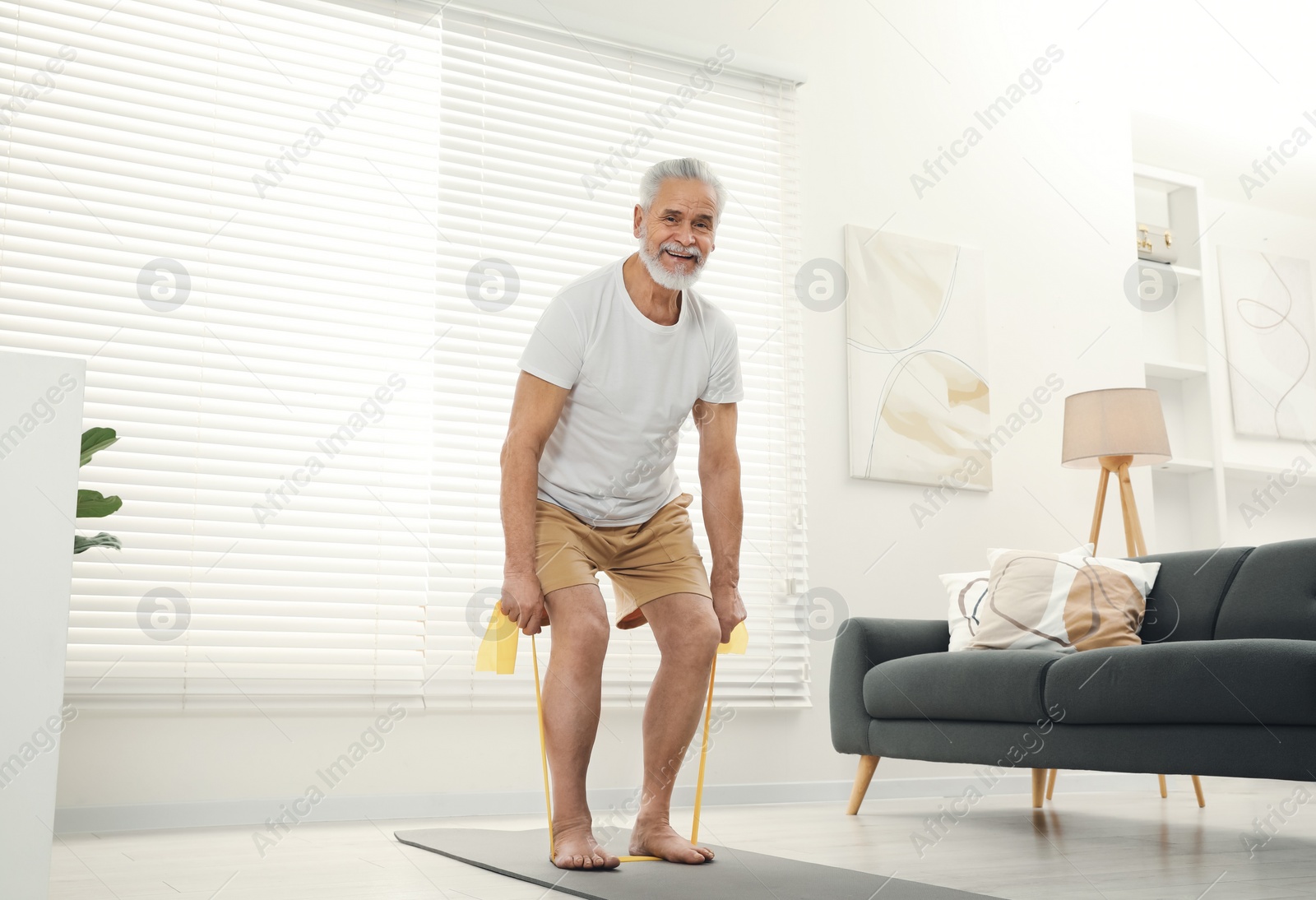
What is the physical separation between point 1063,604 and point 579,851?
5.23ft

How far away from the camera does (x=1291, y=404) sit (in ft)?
16.8

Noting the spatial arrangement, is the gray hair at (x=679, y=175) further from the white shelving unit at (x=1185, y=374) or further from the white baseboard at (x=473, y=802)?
the white shelving unit at (x=1185, y=374)

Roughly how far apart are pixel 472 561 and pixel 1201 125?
12.4 ft

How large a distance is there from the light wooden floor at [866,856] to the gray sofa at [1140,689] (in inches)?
7.3

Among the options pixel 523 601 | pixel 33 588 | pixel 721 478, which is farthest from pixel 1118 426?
pixel 33 588

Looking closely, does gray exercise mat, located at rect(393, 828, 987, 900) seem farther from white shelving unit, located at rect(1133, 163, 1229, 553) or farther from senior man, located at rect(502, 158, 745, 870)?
white shelving unit, located at rect(1133, 163, 1229, 553)

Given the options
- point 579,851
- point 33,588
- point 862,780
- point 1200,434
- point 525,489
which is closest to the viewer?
point 33,588

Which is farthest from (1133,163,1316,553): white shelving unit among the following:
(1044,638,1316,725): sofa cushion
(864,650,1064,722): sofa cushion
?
(1044,638,1316,725): sofa cushion

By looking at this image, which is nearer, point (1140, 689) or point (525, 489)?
point (525, 489)

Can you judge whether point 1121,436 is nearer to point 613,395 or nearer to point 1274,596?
point 1274,596

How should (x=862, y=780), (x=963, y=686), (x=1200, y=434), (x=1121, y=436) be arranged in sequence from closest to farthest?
(x=963, y=686), (x=862, y=780), (x=1121, y=436), (x=1200, y=434)

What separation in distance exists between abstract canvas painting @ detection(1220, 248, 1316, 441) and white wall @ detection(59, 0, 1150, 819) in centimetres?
74

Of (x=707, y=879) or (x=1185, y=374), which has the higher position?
(x=1185, y=374)

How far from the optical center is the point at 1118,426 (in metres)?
3.86
